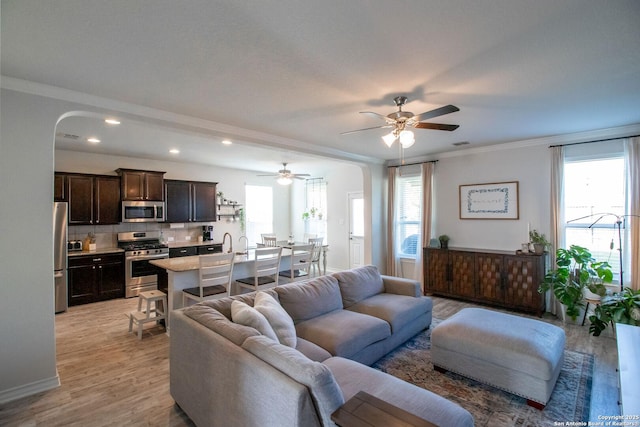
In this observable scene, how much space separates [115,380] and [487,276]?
5.23 metres

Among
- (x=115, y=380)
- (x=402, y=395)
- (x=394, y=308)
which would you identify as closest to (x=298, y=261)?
(x=394, y=308)

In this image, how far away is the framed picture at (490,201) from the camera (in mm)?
5082

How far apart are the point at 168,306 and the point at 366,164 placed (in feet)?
14.4

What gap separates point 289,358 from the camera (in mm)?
1504

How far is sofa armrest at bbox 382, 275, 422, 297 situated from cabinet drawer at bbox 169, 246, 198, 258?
4538mm

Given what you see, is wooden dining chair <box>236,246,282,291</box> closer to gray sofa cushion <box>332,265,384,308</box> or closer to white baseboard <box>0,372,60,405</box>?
gray sofa cushion <box>332,265,384,308</box>

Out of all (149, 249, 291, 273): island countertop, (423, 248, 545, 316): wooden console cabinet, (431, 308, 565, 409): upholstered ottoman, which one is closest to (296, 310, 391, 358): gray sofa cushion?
(431, 308, 565, 409): upholstered ottoman

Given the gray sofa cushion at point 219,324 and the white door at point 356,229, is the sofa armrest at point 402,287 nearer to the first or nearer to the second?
the gray sofa cushion at point 219,324

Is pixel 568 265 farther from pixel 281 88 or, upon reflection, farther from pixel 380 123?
pixel 281 88

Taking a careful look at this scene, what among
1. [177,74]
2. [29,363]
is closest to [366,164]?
[177,74]

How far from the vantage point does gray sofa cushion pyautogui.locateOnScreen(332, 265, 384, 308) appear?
11.7 ft

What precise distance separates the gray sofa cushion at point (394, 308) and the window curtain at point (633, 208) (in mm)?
2795

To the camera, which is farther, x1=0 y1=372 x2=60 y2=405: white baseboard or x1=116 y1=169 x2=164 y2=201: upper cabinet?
x1=116 y1=169 x2=164 y2=201: upper cabinet

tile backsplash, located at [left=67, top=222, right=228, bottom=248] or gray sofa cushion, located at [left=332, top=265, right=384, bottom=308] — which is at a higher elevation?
tile backsplash, located at [left=67, top=222, right=228, bottom=248]
